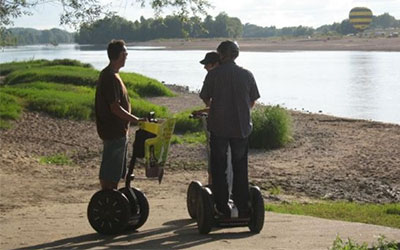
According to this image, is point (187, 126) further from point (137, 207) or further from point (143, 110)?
point (137, 207)

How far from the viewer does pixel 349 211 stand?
1087cm

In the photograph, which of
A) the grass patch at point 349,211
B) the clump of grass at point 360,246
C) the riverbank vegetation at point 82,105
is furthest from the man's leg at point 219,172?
the riverbank vegetation at point 82,105

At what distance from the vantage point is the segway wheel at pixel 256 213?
7566mm

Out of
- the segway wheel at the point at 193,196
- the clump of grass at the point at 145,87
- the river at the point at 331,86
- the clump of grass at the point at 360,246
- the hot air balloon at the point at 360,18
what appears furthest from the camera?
the hot air balloon at the point at 360,18

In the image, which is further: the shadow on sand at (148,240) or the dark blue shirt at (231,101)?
the dark blue shirt at (231,101)

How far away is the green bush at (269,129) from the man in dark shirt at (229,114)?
1072 cm

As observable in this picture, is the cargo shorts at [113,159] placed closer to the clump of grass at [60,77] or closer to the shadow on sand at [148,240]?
the shadow on sand at [148,240]

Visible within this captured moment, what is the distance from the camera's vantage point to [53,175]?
1357cm

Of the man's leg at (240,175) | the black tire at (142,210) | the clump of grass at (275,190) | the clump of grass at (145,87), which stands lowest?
the clump of grass at (145,87)

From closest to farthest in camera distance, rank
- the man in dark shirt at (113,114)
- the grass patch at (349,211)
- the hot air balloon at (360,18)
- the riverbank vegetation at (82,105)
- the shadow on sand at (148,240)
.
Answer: the shadow on sand at (148,240) → the man in dark shirt at (113,114) → the grass patch at (349,211) → the riverbank vegetation at (82,105) → the hot air balloon at (360,18)

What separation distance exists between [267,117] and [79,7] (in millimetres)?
7224

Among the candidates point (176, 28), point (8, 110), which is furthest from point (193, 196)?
point (8, 110)

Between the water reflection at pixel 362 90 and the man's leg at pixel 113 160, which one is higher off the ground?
the man's leg at pixel 113 160

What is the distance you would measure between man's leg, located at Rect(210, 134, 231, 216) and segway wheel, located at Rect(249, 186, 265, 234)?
232 mm
